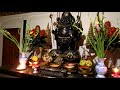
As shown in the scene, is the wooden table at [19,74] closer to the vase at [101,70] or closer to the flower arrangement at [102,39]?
the vase at [101,70]

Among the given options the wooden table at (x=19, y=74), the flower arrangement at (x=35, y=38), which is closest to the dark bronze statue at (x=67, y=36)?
the flower arrangement at (x=35, y=38)

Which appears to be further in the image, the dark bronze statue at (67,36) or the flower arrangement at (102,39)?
the dark bronze statue at (67,36)

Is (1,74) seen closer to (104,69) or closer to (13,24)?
(104,69)

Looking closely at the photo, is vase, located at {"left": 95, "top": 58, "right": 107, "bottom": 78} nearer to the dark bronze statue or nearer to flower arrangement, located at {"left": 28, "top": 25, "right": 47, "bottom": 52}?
the dark bronze statue

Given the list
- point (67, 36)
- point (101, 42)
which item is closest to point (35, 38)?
point (67, 36)

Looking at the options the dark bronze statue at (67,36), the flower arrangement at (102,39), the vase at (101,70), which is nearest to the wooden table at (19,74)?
the vase at (101,70)

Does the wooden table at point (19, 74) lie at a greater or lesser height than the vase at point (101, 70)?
lesser

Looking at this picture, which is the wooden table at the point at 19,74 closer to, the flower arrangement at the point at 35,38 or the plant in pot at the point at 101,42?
the plant in pot at the point at 101,42

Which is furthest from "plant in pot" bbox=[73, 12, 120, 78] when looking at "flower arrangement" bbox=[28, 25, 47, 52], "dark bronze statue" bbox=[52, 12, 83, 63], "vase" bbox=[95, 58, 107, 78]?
"flower arrangement" bbox=[28, 25, 47, 52]

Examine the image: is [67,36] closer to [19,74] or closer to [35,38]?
[35,38]

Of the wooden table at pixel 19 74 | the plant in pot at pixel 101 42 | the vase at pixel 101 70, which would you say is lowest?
the wooden table at pixel 19 74
